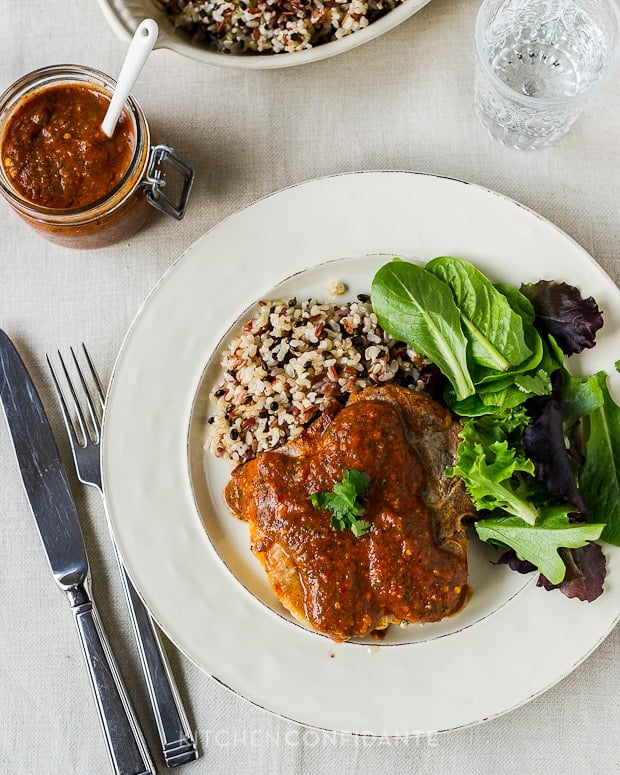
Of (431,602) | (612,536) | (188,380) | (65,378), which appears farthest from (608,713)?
(65,378)

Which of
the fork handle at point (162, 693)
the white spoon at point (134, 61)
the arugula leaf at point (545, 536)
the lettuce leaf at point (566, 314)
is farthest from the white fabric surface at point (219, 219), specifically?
the arugula leaf at point (545, 536)

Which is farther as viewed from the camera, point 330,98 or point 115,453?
point 330,98

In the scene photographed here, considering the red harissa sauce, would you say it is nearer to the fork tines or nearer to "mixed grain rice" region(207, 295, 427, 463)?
the fork tines

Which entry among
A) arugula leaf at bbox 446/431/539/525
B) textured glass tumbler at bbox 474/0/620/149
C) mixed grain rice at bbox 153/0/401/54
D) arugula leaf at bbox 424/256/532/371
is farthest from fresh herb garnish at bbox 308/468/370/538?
mixed grain rice at bbox 153/0/401/54

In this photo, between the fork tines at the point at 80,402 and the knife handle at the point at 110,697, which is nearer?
the knife handle at the point at 110,697

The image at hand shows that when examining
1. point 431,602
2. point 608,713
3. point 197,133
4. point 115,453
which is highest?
point 197,133

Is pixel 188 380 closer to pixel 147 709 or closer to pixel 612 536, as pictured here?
pixel 147 709

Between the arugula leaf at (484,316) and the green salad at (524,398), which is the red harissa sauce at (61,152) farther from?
the arugula leaf at (484,316)
